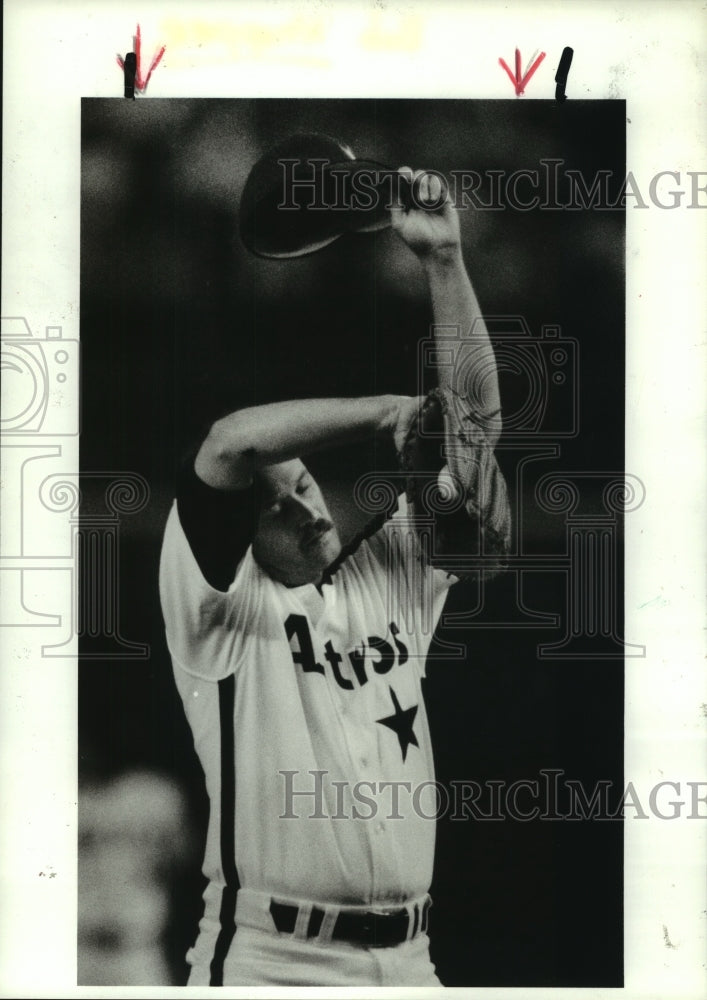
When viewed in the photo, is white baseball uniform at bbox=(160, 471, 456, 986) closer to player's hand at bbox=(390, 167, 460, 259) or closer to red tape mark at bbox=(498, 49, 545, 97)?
player's hand at bbox=(390, 167, 460, 259)

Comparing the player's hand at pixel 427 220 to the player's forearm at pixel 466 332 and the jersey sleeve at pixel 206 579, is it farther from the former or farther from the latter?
the jersey sleeve at pixel 206 579

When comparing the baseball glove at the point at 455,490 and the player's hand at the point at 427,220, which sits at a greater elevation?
the player's hand at the point at 427,220

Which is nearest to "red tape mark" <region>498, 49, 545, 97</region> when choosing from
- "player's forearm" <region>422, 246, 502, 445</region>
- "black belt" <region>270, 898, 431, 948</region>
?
"player's forearm" <region>422, 246, 502, 445</region>

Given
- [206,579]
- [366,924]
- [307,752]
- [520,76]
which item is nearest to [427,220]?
[520,76]

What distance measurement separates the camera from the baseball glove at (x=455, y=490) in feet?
7.82

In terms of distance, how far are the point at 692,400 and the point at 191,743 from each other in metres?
1.51

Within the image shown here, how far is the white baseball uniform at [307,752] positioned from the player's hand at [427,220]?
699 mm

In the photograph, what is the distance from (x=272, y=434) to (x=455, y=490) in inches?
18.7

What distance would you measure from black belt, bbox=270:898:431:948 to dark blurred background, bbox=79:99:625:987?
3.1 inches

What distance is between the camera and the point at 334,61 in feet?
7.87

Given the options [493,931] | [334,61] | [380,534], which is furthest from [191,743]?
[334,61]

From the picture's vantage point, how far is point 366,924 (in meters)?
2.34

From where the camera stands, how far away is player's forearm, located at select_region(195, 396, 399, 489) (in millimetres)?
2365

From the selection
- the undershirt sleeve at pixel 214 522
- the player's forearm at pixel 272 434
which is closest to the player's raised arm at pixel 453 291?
the player's forearm at pixel 272 434
